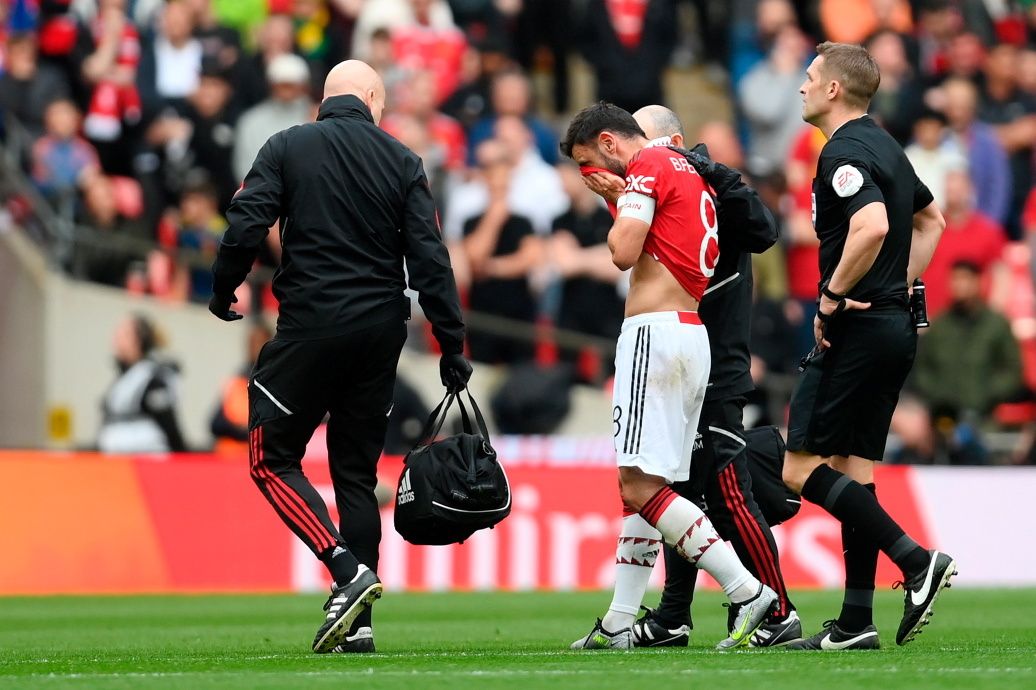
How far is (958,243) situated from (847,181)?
9364 mm

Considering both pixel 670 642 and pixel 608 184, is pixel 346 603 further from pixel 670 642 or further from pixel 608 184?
pixel 608 184

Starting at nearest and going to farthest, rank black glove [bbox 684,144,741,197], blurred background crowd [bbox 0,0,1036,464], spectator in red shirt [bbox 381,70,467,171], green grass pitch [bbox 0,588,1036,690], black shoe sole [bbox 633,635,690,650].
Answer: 1. green grass pitch [bbox 0,588,1036,690]
2. black glove [bbox 684,144,741,197]
3. black shoe sole [bbox 633,635,690,650]
4. blurred background crowd [bbox 0,0,1036,464]
5. spectator in red shirt [bbox 381,70,467,171]

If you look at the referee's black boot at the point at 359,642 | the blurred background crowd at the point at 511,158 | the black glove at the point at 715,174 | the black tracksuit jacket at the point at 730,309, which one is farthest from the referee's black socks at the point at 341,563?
the blurred background crowd at the point at 511,158

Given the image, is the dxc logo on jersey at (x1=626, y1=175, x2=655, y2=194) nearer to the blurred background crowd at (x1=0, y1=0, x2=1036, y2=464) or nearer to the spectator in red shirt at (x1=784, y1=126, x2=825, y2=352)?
the blurred background crowd at (x1=0, y1=0, x2=1036, y2=464)

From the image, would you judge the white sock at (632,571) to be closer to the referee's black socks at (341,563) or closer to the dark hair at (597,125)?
the referee's black socks at (341,563)

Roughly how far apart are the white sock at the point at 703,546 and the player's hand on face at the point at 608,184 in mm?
1369

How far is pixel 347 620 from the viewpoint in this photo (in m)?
7.94

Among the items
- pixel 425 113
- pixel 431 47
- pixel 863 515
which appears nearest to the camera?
pixel 863 515

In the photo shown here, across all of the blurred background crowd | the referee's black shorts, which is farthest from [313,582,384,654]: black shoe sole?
the blurred background crowd

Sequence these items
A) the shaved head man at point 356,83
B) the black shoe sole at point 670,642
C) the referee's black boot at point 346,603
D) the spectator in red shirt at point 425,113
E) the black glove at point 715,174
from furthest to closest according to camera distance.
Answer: the spectator in red shirt at point 425,113, the black shoe sole at point 670,642, the shaved head man at point 356,83, the black glove at point 715,174, the referee's black boot at point 346,603

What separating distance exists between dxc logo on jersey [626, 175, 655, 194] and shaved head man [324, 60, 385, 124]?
4.00 feet

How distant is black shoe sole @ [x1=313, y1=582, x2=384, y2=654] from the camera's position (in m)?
7.93

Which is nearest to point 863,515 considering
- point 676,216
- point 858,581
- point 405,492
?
point 858,581

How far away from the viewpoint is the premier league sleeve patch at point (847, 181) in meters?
8.04
